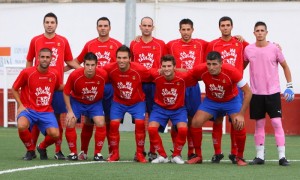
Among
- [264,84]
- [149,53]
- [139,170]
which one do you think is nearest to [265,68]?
[264,84]

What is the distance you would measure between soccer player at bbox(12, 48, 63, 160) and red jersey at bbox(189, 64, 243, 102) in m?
1.96

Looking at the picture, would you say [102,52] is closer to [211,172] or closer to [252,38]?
[211,172]

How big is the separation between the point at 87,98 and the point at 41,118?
68cm

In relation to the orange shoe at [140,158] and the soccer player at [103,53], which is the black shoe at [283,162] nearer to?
the orange shoe at [140,158]

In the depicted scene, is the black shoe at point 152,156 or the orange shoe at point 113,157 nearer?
the orange shoe at point 113,157

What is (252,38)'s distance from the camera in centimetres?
2481

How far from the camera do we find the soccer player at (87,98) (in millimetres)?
13492

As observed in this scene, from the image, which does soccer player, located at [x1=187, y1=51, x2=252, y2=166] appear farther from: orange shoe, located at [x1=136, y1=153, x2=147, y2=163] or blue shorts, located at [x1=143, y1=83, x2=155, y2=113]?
blue shorts, located at [x1=143, y1=83, x2=155, y2=113]

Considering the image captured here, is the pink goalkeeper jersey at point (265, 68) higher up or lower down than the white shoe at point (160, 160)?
higher up

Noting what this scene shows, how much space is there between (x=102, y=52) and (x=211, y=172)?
306cm

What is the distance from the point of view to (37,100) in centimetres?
1362

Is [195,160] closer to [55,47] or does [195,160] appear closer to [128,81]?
[128,81]

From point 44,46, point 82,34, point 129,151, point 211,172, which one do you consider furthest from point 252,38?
point 211,172

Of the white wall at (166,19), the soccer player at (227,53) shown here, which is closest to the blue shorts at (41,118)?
the soccer player at (227,53)
